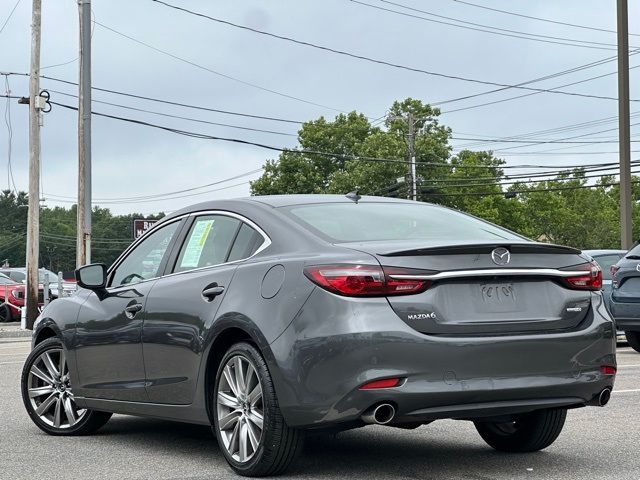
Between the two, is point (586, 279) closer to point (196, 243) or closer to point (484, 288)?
point (484, 288)

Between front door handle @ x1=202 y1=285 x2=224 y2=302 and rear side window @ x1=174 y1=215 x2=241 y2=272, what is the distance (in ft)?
0.79

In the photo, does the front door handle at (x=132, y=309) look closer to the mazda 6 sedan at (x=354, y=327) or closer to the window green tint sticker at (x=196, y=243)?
the mazda 6 sedan at (x=354, y=327)

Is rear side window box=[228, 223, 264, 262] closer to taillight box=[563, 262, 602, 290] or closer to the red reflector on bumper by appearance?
the red reflector on bumper

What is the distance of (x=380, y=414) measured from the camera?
5.55m

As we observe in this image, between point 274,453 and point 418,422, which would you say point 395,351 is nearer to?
point 418,422

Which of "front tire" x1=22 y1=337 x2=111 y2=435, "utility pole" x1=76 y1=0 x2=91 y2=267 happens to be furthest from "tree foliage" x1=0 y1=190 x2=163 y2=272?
"front tire" x1=22 y1=337 x2=111 y2=435

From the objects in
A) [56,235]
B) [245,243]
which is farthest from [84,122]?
[56,235]

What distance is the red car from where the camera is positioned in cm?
3500

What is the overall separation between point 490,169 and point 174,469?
8174 cm

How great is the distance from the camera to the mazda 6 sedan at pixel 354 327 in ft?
18.2

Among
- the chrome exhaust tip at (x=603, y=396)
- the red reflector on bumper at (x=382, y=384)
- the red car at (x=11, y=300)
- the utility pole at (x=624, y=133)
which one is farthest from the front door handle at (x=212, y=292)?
the red car at (x=11, y=300)

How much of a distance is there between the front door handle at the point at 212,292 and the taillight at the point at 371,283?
0.94 meters

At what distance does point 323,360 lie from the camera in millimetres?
5570

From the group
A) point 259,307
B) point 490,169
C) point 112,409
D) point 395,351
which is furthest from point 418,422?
point 490,169
